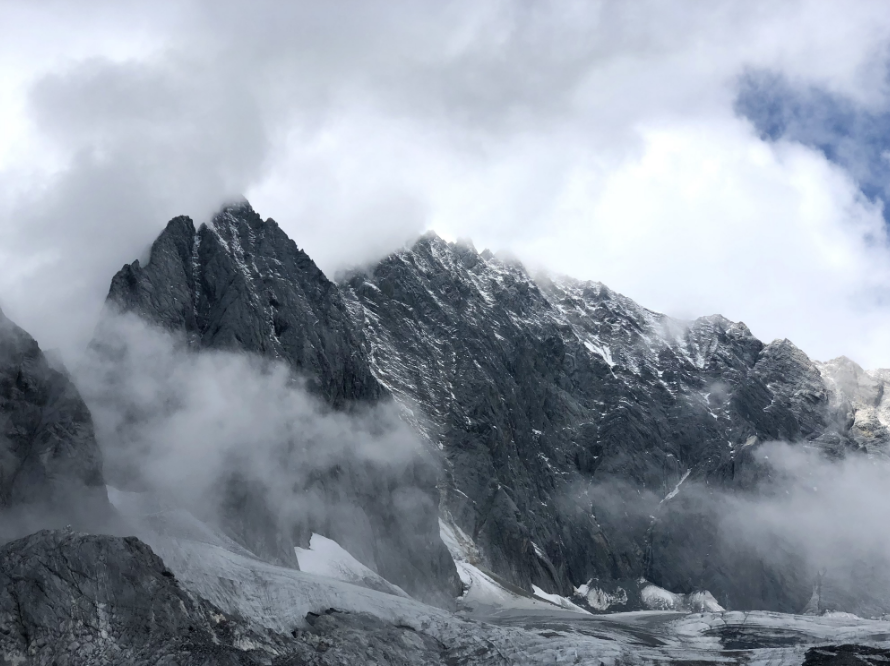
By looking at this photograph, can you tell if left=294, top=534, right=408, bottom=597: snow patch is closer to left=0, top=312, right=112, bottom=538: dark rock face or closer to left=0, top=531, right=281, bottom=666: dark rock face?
left=0, top=312, right=112, bottom=538: dark rock face

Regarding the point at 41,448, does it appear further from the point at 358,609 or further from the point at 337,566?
the point at 337,566

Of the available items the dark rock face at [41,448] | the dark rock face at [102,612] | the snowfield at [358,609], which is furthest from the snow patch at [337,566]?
the dark rock face at [102,612]

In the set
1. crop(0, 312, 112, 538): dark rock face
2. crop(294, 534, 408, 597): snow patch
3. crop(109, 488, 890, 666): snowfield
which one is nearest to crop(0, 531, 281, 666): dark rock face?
crop(109, 488, 890, 666): snowfield

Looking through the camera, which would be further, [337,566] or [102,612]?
[337,566]

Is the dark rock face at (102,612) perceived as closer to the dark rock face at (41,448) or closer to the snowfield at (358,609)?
the snowfield at (358,609)

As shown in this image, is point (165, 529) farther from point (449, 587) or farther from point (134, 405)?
point (449, 587)

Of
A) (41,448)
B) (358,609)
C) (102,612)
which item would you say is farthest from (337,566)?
(102,612)
